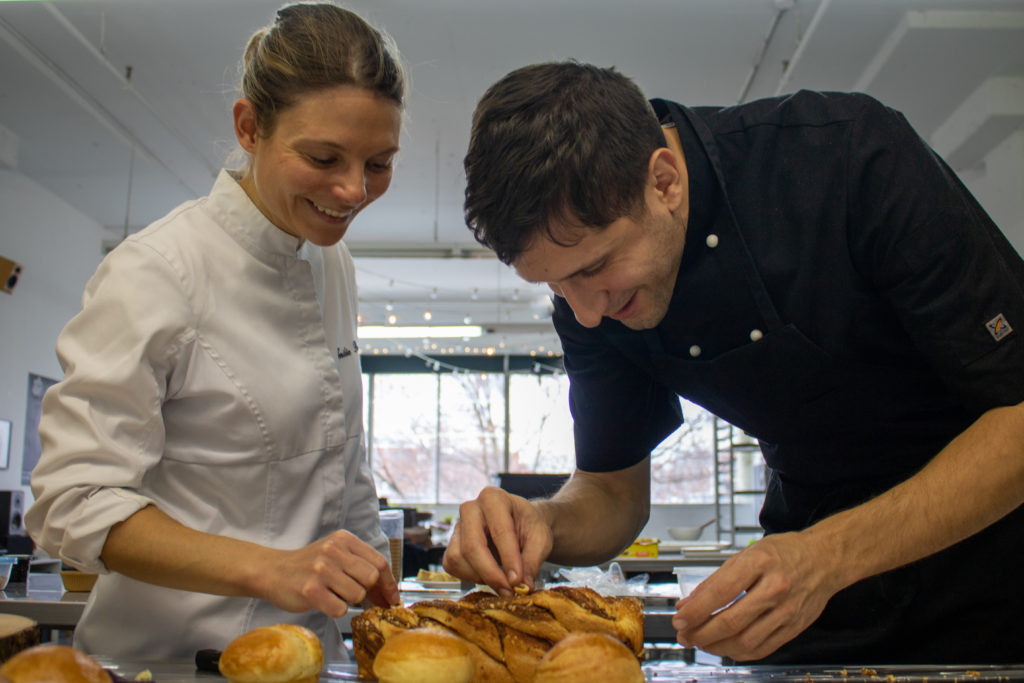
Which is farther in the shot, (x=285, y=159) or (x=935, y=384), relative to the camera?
(x=285, y=159)

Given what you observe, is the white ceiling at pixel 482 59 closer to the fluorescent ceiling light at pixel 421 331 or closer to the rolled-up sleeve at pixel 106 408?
the fluorescent ceiling light at pixel 421 331

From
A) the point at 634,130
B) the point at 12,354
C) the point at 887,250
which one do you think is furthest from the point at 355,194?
the point at 12,354

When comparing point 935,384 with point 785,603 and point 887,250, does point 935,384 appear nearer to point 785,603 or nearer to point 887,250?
point 887,250

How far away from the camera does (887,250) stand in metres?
1.19

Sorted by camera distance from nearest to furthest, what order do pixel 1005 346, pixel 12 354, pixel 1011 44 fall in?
pixel 1005 346 < pixel 1011 44 < pixel 12 354

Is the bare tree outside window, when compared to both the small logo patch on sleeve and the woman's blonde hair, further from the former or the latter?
the small logo patch on sleeve

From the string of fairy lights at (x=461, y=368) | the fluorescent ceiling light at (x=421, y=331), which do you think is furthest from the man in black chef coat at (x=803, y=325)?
the string of fairy lights at (x=461, y=368)

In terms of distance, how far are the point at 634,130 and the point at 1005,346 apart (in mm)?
575

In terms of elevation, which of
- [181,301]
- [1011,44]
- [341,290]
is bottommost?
[181,301]

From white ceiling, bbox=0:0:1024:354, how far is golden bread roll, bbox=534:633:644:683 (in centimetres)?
343

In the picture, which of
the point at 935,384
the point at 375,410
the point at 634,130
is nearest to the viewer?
the point at 634,130

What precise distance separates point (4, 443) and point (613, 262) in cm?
730

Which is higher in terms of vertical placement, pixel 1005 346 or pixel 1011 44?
pixel 1011 44

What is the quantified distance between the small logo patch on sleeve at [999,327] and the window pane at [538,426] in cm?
1283
